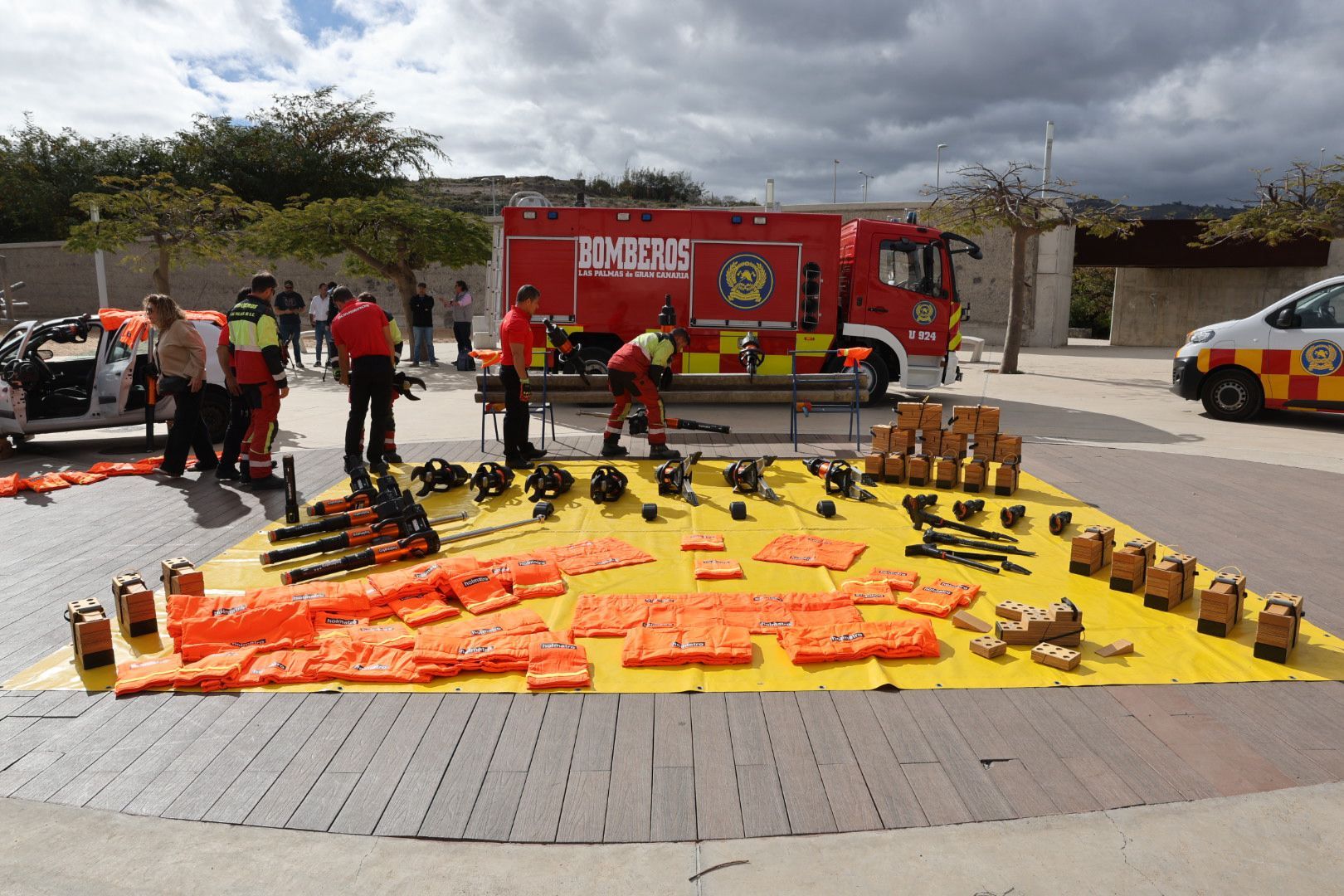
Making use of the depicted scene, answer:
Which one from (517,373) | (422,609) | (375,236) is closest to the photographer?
(422,609)

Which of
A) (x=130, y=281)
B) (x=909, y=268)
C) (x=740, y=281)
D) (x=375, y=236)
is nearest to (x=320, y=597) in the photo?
(x=740, y=281)

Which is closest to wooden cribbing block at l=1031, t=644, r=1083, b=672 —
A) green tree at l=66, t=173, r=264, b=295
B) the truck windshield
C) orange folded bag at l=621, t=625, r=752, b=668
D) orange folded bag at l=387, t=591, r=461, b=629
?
orange folded bag at l=621, t=625, r=752, b=668

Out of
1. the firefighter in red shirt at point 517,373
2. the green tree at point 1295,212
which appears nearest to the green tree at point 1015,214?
the green tree at point 1295,212

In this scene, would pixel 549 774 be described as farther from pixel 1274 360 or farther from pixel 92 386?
pixel 1274 360

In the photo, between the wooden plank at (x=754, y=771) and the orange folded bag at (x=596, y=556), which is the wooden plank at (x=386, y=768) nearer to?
the wooden plank at (x=754, y=771)

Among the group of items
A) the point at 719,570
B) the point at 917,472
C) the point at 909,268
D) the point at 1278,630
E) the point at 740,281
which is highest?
the point at 909,268

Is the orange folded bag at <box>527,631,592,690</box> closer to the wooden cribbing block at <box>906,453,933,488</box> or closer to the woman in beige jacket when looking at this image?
the wooden cribbing block at <box>906,453,933,488</box>

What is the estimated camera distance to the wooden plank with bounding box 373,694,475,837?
3127 mm

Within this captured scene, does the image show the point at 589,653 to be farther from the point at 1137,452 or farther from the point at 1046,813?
the point at 1137,452

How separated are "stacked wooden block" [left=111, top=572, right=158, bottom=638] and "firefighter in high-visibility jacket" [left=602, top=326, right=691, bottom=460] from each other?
4775 millimetres

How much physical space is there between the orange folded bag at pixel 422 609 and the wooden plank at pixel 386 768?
0.92 metres

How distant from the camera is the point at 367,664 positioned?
14.4 ft

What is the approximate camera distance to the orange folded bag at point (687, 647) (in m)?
4.41

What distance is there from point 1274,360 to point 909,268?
523 cm
